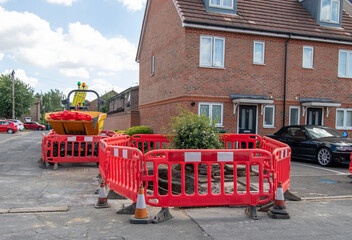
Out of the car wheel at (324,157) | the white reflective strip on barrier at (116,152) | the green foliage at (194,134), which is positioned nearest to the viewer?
the white reflective strip on barrier at (116,152)

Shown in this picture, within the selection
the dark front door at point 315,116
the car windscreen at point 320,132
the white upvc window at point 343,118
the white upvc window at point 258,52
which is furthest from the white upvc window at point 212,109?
the white upvc window at point 343,118

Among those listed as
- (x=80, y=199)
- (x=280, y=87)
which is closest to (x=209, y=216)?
(x=80, y=199)

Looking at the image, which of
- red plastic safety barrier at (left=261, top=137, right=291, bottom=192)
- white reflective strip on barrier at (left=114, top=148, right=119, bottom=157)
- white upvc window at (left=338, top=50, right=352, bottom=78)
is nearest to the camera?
red plastic safety barrier at (left=261, top=137, right=291, bottom=192)

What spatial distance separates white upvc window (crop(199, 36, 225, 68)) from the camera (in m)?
14.6

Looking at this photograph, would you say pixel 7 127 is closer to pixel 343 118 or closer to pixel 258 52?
pixel 258 52

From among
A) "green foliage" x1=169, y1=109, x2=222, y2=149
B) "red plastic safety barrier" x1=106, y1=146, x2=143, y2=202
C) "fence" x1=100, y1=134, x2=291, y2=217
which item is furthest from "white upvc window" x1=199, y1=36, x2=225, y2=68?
"red plastic safety barrier" x1=106, y1=146, x2=143, y2=202

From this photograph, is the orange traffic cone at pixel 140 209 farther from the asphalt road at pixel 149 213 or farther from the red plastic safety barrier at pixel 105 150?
the red plastic safety barrier at pixel 105 150

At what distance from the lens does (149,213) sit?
5168 mm

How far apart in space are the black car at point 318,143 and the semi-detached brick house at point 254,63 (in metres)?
2.85

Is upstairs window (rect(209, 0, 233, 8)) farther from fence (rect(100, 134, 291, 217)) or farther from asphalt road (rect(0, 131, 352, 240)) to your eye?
fence (rect(100, 134, 291, 217))

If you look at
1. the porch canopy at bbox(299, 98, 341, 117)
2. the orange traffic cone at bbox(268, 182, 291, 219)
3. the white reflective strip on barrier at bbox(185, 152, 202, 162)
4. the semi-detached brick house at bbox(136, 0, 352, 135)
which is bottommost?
the orange traffic cone at bbox(268, 182, 291, 219)

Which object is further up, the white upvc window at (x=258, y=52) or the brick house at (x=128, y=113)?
the white upvc window at (x=258, y=52)

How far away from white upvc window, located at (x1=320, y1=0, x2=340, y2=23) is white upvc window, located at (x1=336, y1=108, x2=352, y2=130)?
521 cm

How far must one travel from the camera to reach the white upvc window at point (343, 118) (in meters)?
17.1
